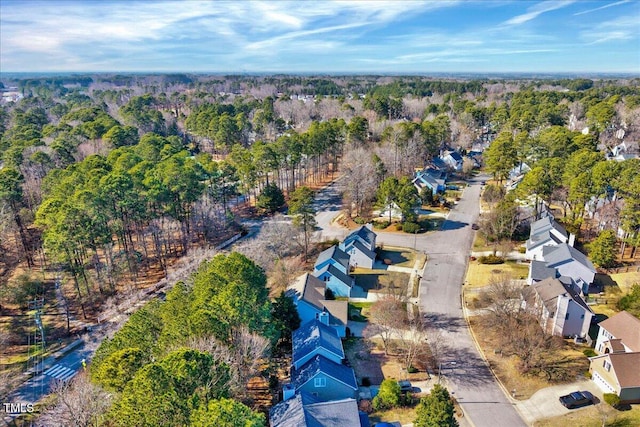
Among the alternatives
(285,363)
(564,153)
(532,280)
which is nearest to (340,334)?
(285,363)

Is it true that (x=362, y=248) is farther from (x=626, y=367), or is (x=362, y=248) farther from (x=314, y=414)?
(x=626, y=367)

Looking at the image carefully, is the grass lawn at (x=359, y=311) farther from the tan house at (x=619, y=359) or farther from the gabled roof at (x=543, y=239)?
the gabled roof at (x=543, y=239)

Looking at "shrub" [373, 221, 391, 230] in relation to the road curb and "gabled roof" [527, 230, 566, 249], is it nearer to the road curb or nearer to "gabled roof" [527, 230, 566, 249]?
"gabled roof" [527, 230, 566, 249]

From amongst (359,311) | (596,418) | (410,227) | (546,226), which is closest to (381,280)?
(359,311)

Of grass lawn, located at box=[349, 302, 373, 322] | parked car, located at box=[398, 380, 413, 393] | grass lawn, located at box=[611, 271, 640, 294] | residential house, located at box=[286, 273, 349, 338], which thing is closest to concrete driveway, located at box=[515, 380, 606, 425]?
parked car, located at box=[398, 380, 413, 393]

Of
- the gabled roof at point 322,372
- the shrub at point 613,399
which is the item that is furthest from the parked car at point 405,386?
the shrub at point 613,399
